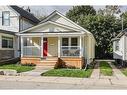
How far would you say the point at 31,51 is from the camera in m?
29.3

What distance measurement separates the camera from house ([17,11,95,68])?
2720cm

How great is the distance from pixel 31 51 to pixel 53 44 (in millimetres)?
2324

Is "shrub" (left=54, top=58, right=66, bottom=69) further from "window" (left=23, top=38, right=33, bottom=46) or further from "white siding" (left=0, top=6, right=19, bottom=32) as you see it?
"white siding" (left=0, top=6, right=19, bottom=32)

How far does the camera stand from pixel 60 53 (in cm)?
2773

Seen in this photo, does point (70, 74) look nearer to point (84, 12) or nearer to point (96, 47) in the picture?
point (96, 47)

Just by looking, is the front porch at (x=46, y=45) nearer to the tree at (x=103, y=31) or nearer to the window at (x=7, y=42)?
the window at (x=7, y=42)

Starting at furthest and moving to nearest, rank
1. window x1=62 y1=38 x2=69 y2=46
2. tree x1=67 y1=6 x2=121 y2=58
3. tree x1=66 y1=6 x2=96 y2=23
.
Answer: tree x1=66 y1=6 x2=96 y2=23, tree x1=67 y1=6 x2=121 y2=58, window x1=62 y1=38 x2=69 y2=46

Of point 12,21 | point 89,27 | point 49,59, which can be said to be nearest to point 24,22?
point 12,21

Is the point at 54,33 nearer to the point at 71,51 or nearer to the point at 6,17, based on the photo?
the point at 71,51

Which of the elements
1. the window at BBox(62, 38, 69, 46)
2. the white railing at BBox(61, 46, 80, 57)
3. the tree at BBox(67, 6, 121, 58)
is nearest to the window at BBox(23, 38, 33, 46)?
the window at BBox(62, 38, 69, 46)

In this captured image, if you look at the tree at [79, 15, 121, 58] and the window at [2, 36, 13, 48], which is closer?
the window at [2, 36, 13, 48]

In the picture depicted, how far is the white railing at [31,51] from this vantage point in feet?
95.3

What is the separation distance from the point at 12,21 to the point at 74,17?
1011 inches

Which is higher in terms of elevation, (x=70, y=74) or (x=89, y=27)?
(x=89, y=27)
